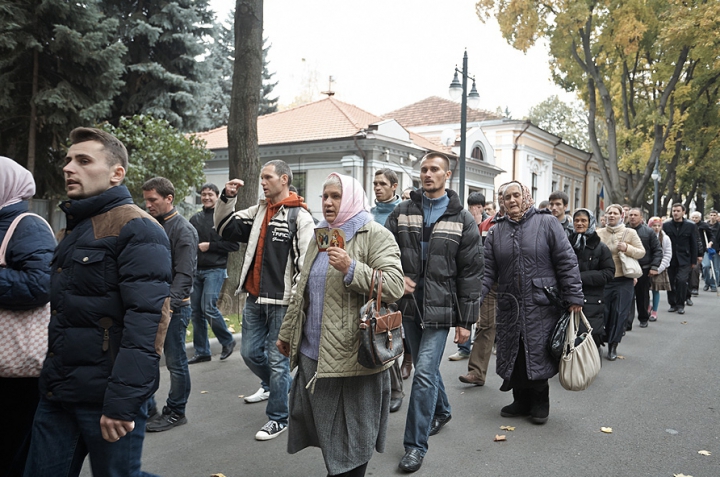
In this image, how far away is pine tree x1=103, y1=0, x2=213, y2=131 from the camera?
18.2 meters

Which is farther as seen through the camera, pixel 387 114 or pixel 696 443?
pixel 387 114

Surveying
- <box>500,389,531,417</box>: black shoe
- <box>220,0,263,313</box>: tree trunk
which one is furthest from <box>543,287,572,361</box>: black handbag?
<box>220,0,263,313</box>: tree trunk

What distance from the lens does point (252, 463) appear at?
4.29 meters

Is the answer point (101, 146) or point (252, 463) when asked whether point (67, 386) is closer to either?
point (101, 146)

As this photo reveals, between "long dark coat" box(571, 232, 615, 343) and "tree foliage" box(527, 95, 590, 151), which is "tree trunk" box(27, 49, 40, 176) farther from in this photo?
"tree foliage" box(527, 95, 590, 151)

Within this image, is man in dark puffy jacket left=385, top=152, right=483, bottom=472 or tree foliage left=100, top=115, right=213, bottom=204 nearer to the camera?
man in dark puffy jacket left=385, top=152, right=483, bottom=472

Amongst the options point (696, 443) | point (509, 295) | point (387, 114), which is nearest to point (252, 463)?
point (509, 295)

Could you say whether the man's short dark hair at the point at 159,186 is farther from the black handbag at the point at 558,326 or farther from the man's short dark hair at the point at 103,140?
the black handbag at the point at 558,326

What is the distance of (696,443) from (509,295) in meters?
1.86

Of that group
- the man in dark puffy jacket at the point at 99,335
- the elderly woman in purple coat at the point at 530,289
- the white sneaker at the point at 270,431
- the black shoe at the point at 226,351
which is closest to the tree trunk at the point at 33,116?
the black shoe at the point at 226,351

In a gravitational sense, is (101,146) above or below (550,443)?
above

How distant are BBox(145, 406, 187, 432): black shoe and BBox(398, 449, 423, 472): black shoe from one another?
6.66ft

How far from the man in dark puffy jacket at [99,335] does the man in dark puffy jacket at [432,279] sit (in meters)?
2.16

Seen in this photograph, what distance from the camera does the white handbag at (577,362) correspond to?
4.93 metres
